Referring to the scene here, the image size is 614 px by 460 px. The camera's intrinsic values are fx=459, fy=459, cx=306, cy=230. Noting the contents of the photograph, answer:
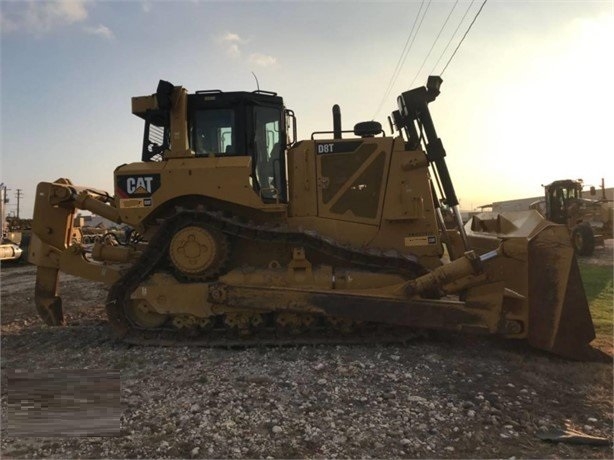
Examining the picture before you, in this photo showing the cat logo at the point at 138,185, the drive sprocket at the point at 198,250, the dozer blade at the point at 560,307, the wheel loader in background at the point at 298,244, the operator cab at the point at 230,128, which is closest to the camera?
the dozer blade at the point at 560,307

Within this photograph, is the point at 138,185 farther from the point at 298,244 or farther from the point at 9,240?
the point at 9,240

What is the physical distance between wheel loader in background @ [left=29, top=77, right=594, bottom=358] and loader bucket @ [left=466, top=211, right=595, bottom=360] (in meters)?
0.02

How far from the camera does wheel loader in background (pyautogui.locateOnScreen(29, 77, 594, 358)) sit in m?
5.48

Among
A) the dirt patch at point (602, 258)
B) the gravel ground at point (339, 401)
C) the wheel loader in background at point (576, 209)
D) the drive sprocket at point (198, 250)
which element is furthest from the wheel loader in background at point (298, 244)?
the wheel loader in background at point (576, 209)

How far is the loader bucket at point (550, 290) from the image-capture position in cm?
523

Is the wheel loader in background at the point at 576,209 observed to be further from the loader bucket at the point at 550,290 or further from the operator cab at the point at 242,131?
the operator cab at the point at 242,131

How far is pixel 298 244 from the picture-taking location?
5.96 m

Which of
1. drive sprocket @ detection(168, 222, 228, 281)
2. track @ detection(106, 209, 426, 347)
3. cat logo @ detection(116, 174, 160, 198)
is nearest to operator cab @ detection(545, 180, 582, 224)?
track @ detection(106, 209, 426, 347)

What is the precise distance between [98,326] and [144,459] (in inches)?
174

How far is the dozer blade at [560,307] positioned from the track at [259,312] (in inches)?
54.8

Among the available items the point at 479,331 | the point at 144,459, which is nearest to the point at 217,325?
the point at 144,459

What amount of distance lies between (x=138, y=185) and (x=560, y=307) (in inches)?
215

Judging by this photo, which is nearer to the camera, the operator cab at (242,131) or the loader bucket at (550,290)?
the loader bucket at (550,290)

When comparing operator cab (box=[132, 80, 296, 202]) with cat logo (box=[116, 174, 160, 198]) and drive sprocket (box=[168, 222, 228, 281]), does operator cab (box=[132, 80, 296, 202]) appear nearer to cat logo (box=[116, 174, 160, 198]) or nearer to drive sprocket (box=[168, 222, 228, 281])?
cat logo (box=[116, 174, 160, 198])
